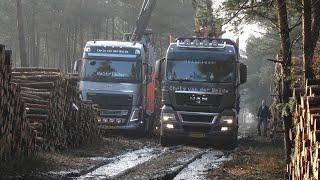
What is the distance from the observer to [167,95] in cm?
1706

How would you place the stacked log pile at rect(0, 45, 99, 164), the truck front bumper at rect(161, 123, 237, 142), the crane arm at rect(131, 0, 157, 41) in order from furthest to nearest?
1. the crane arm at rect(131, 0, 157, 41)
2. the truck front bumper at rect(161, 123, 237, 142)
3. the stacked log pile at rect(0, 45, 99, 164)

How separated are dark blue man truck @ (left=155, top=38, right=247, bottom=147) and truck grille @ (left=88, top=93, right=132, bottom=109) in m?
3.67

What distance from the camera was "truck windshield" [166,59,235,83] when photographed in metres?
17.0

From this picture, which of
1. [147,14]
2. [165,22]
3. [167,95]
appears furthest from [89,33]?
[167,95]

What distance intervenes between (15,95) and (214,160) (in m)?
5.33

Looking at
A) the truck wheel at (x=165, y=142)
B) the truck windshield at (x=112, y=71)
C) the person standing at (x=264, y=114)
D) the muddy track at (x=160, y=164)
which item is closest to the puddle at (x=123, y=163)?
the muddy track at (x=160, y=164)

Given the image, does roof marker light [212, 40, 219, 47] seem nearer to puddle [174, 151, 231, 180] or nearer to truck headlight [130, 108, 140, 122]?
puddle [174, 151, 231, 180]

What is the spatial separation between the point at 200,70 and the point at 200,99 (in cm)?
92

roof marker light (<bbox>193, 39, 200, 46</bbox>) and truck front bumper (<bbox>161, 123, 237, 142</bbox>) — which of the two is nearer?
truck front bumper (<bbox>161, 123, 237, 142</bbox>)

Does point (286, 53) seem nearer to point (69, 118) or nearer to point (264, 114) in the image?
point (69, 118)

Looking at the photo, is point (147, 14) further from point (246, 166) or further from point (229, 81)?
point (246, 166)

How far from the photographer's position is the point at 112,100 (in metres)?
20.8

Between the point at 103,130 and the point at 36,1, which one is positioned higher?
the point at 36,1

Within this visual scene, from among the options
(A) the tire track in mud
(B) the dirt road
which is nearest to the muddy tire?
(B) the dirt road
